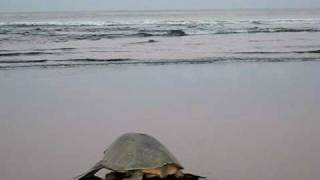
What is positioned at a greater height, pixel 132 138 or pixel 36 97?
pixel 36 97

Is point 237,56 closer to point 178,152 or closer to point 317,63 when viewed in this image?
point 317,63

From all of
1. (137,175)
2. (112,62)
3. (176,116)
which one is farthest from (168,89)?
(137,175)

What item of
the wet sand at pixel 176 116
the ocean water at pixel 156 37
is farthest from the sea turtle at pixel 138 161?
the ocean water at pixel 156 37

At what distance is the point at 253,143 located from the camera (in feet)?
9.11

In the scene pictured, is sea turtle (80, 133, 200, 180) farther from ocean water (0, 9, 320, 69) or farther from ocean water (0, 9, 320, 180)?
ocean water (0, 9, 320, 69)

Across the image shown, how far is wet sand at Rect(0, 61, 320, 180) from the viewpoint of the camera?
8.52ft

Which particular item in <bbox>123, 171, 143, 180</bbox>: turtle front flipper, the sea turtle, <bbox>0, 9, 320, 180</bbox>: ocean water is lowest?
<bbox>123, 171, 143, 180</bbox>: turtle front flipper

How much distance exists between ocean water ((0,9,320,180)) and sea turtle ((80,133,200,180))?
2.45 ft

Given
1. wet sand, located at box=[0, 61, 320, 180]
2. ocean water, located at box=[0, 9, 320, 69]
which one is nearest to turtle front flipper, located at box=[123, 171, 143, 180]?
wet sand, located at box=[0, 61, 320, 180]

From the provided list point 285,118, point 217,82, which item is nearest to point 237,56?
point 217,82

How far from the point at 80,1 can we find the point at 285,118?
55.8 inches

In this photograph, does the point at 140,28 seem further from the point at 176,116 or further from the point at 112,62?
the point at 176,116

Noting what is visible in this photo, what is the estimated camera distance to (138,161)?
1727 millimetres

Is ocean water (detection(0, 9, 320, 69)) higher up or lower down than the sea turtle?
higher up
